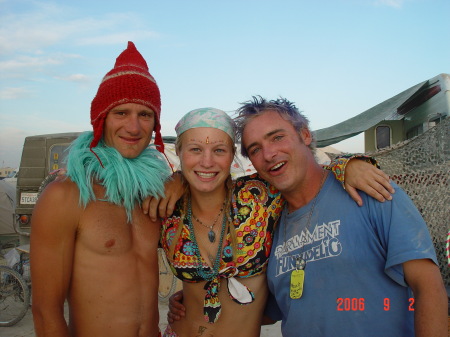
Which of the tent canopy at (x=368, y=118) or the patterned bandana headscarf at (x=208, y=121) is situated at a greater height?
the tent canopy at (x=368, y=118)

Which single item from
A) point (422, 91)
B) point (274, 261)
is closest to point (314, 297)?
point (274, 261)

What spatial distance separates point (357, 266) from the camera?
6.66 feet

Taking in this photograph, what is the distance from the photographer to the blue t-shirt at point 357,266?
1933 mm

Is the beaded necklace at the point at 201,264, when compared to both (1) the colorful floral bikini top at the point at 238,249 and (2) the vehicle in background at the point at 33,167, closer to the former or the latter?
(1) the colorful floral bikini top at the point at 238,249

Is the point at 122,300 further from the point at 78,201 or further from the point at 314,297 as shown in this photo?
the point at 314,297

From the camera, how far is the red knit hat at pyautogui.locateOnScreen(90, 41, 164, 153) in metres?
2.40

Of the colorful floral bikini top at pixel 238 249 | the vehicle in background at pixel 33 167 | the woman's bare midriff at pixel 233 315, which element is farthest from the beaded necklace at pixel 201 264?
the vehicle in background at pixel 33 167

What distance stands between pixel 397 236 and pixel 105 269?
1545 mm

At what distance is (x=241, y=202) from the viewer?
2.62 metres

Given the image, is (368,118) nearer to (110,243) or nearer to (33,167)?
(33,167)
